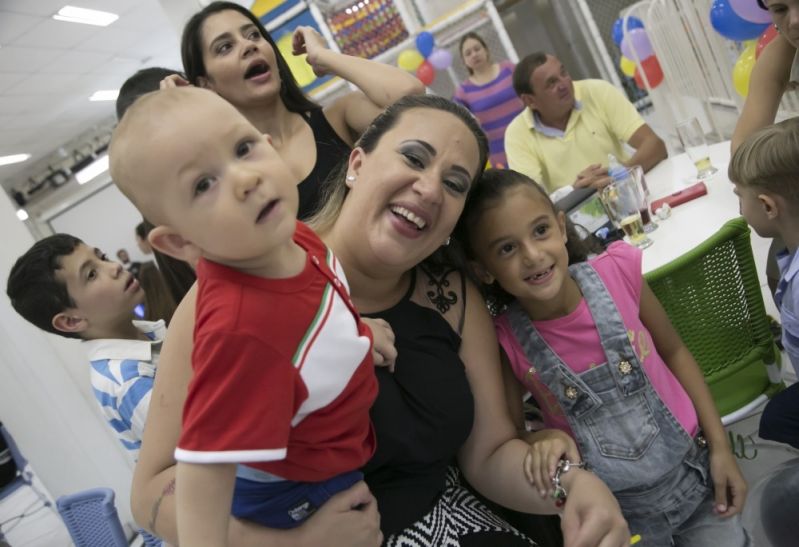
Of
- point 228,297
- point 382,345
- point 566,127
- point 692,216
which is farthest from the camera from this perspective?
point 566,127

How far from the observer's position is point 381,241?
3.83 ft

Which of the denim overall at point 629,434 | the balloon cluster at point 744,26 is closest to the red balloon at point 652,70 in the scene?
the balloon cluster at point 744,26

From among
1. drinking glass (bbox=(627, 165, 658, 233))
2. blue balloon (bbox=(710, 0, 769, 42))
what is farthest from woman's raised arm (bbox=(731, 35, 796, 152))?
blue balloon (bbox=(710, 0, 769, 42))

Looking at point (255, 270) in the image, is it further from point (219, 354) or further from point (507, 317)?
point (507, 317)

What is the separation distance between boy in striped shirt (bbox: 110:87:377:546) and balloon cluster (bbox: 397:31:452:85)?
18.4ft

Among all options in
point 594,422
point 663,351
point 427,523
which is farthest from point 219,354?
point 663,351

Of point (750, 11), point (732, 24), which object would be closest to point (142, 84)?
point (750, 11)

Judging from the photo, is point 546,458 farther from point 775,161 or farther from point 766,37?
point 766,37

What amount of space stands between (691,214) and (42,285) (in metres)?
2.42

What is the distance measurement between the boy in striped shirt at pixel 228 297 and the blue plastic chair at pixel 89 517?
221 centimetres

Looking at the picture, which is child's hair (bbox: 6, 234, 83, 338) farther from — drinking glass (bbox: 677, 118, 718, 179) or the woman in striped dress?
the woman in striped dress

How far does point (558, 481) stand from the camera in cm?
110

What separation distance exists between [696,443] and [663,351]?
0.23m

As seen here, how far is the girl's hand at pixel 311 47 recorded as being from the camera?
183cm
